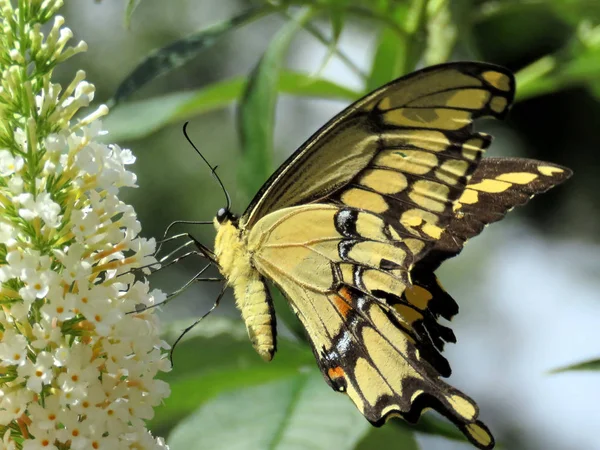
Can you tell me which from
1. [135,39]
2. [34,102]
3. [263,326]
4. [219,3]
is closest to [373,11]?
[263,326]

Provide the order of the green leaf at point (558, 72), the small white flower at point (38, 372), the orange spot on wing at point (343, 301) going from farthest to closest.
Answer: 1. the green leaf at point (558, 72)
2. the orange spot on wing at point (343, 301)
3. the small white flower at point (38, 372)

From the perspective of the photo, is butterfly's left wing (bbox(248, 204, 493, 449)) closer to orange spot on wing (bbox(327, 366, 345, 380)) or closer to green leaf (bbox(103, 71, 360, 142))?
orange spot on wing (bbox(327, 366, 345, 380))

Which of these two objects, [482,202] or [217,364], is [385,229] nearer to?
[482,202]

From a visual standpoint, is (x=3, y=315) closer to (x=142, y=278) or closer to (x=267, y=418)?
(x=142, y=278)

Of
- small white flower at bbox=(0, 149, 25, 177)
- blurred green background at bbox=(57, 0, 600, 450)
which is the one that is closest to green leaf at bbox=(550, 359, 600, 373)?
blurred green background at bbox=(57, 0, 600, 450)

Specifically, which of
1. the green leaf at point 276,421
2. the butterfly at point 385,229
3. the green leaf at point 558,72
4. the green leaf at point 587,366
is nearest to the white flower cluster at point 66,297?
the green leaf at point 276,421

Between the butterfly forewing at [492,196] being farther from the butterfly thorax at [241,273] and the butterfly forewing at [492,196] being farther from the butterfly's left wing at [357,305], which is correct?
the butterfly thorax at [241,273]
